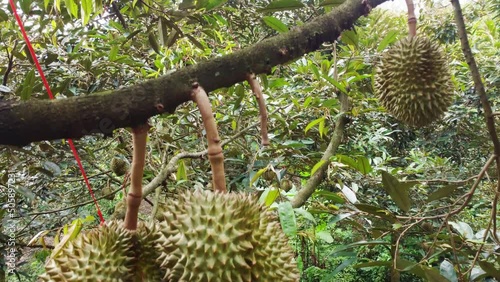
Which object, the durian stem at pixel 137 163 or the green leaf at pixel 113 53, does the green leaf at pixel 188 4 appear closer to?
the green leaf at pixel 113 53

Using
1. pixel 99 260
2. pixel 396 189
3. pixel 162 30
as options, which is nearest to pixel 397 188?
pixel 396 189

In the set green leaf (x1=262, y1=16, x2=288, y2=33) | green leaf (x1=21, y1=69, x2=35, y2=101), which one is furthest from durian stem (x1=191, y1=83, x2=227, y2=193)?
green leaf (x1=21, y1=69, x2=35, y2=101)

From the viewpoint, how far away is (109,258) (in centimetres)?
63

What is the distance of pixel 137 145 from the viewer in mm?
599

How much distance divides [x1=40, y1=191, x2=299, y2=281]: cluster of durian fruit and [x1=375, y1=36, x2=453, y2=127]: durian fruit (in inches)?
29.7

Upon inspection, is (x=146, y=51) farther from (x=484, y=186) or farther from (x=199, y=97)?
(x=484, y=186)

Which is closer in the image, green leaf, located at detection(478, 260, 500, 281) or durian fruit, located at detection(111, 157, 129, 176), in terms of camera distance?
green leaf, located at detection(478, 260, 500, 281)

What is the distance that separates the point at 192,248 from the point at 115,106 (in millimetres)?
242

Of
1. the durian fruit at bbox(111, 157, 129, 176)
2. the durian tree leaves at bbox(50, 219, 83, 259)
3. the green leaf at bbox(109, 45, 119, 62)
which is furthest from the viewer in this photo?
the durian fruit at bbox(111, 157, 129, 176)

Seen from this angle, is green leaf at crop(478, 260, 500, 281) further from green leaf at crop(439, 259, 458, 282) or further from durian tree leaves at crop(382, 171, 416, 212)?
durian tree leaves at crop(382, 171, 416, 212)

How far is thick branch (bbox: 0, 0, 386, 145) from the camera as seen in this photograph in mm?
571

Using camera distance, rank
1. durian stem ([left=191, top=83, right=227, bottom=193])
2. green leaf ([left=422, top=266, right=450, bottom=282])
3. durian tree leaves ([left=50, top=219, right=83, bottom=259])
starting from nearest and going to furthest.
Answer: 1. durian stem ([left=191, top=83, right=227, bottom=193])
2. durian tree leaves ([left=50, top=219, right=83, bottom=259])
3. green leaf ([left=422, top=266, right=450, bottom=282])

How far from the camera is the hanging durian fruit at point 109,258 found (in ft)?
2.06

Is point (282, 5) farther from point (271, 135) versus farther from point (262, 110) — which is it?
point (271, 135)
